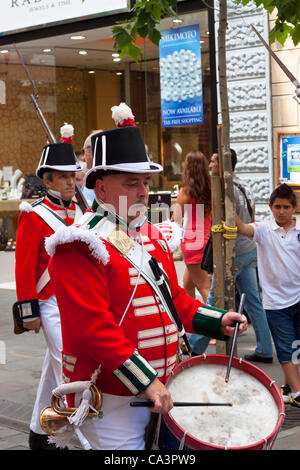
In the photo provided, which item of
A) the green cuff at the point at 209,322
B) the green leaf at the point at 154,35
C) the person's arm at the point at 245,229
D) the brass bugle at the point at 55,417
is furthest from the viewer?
the person's arm at the point at 245,229

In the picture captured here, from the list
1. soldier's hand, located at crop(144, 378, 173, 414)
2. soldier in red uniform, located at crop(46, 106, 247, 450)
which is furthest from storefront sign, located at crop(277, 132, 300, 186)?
soldier's hand, located at crop(144, 378, 173, 414)

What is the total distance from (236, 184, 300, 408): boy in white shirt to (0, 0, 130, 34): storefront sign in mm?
7704

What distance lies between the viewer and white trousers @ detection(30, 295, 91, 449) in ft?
17.2

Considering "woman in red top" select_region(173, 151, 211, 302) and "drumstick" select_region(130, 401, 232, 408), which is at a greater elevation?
"woman in red top" select_region(173, 151, 211, 302)

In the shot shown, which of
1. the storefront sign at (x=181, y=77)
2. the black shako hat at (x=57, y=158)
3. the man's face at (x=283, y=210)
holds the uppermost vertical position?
the storefront sign at (x=181, y=77)

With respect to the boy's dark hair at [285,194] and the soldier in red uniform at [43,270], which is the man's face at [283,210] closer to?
the boy's dark hair at [285,194]

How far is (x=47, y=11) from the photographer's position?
14.5 meters

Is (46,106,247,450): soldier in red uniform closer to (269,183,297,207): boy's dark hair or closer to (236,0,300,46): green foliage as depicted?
(236,0,300,46): green foliage

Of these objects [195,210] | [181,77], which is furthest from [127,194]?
[181,77]

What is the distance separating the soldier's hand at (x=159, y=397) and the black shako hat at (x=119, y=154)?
2.83 ft

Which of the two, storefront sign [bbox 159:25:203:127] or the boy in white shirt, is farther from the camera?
storefront sign [bbox 159:25:203:127]

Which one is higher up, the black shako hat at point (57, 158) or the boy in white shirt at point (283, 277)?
the black shako hat at point (57, 158)

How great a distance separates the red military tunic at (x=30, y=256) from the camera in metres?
5.22

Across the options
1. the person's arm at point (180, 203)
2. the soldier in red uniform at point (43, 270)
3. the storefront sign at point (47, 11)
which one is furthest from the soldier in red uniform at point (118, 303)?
the storefront sign at point (47, 11)
